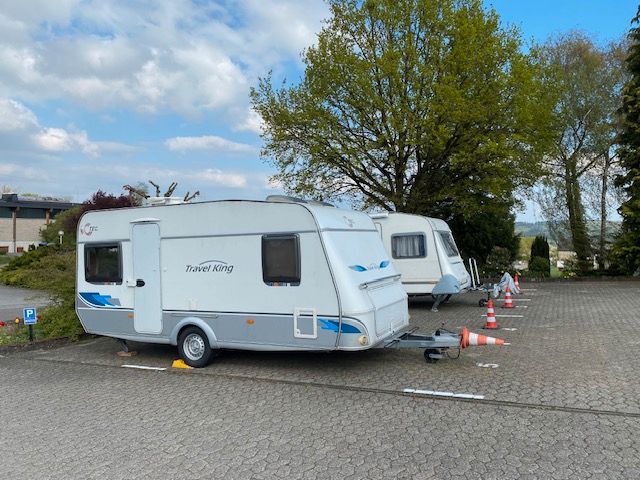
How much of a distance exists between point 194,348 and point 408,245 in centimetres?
746

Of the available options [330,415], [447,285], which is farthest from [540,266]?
[330,415]

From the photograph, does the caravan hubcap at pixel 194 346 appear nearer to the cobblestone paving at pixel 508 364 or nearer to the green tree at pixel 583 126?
the cobblestone paving at pixel 508 364

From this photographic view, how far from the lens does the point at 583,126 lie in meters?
25.4

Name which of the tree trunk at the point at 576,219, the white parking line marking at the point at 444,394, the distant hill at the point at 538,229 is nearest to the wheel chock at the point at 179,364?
the white parking line marking at the point at 444,394

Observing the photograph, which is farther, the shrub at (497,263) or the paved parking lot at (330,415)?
the shrub at (497,263)

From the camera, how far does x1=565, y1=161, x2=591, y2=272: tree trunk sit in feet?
77.4

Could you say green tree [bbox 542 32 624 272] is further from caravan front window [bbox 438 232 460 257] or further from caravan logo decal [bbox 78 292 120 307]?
caravan logo decal [bbox 78 292 120 307]

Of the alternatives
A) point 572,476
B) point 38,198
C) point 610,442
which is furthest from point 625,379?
point 38,198

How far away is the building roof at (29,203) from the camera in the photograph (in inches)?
2612

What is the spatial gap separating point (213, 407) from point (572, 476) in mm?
3747

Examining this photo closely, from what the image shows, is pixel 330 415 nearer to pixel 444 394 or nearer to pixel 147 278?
pixel 444 394

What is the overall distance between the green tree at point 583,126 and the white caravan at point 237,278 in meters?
19.6

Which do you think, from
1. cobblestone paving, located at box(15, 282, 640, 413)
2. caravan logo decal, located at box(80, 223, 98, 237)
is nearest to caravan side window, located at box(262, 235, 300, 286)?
cobblestone paving, located at box(15, 282, 640, 413)

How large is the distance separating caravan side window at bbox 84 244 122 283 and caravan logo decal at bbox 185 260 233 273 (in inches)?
56.0
